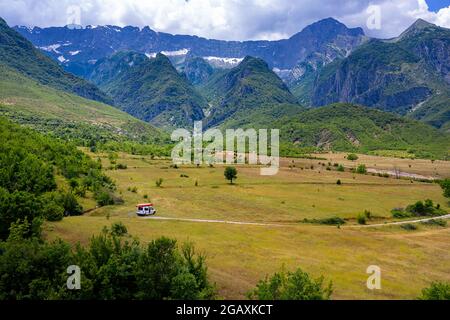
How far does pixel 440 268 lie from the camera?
71125mm

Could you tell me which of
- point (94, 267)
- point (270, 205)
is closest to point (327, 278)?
point (94, 267)

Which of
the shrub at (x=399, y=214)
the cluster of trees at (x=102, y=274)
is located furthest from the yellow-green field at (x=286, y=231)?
the cluster of trees at (x=102, y=274)

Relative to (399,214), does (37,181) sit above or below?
above

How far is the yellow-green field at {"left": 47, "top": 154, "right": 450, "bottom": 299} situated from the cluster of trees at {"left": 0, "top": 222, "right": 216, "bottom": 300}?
7.83m

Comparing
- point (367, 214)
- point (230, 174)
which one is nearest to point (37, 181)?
point (230, 174)

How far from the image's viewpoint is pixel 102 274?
→ 4869 centimetres

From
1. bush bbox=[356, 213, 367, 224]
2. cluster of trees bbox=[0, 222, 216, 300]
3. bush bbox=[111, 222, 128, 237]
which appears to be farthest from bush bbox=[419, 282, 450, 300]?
bush bbox=[356, 213, 367, 224]

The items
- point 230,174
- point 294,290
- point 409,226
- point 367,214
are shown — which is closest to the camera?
point 294,290

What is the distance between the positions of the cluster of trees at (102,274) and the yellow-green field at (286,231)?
783 cm

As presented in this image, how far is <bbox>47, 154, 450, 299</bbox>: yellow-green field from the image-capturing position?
2482 inches

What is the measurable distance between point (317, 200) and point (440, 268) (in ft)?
206

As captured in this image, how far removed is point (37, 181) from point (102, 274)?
54.9 m

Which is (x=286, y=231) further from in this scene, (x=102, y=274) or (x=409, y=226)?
(x=102, y=274)
